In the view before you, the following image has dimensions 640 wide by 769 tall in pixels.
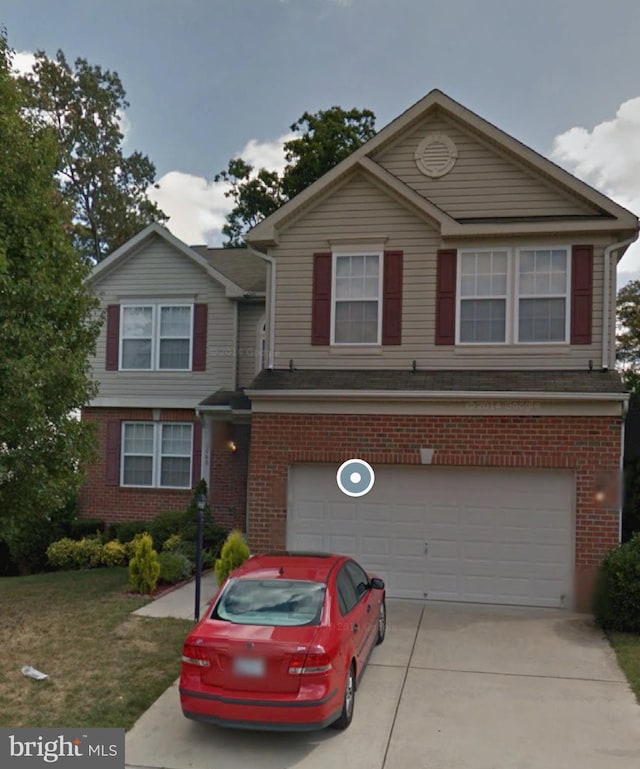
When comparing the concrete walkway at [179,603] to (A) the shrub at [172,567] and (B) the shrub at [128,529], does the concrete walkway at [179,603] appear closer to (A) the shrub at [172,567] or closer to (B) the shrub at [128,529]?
(A) the shrub at [172,567]

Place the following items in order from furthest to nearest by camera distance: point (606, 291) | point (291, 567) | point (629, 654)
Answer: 1. point (606, 291)
2. point (629, 654)
3. point (291, 567)

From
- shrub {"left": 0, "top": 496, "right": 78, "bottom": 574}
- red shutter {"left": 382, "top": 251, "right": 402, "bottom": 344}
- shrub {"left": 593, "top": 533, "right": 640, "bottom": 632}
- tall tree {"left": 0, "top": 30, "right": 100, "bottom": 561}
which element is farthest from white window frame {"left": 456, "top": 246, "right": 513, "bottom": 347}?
shrub {"left": 0, "top": 496, "right": 78, "bottom": 574}

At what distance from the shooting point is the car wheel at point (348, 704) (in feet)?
20.1

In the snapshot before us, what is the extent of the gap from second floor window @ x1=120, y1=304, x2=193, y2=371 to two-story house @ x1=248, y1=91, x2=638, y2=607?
501 centimetres

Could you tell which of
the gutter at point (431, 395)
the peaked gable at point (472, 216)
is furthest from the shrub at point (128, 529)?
Answer: the peaked gable at point (472, 216)

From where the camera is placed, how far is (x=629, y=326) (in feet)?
97.0

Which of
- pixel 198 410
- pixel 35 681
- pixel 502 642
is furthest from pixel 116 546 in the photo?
pixel 502 642

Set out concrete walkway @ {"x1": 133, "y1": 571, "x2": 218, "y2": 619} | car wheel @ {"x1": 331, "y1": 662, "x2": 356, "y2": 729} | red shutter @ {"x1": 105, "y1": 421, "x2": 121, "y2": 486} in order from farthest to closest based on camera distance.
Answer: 1. red shutter @ {"x1": 105, "y1": 421, "x2": 121, "y2": 486}
2. concrete walkway @ {"x1": 133, "y1": 571, "x2": 218, "y2": 619}
3. car wheel @ {"x1": 331, "y1": 662, "x2": 356, "y2": 729}

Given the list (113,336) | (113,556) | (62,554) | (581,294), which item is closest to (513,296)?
(581,294)

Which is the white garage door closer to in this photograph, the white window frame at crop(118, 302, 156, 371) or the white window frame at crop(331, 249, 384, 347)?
the white window frame at crop(331, 249, 384, 347)

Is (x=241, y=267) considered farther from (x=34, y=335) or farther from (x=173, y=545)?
(x=34, y=335)

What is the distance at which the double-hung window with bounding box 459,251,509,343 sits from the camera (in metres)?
11.7

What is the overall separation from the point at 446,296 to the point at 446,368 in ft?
4.23

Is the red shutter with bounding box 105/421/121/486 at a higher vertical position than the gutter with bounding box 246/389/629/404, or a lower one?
lower
